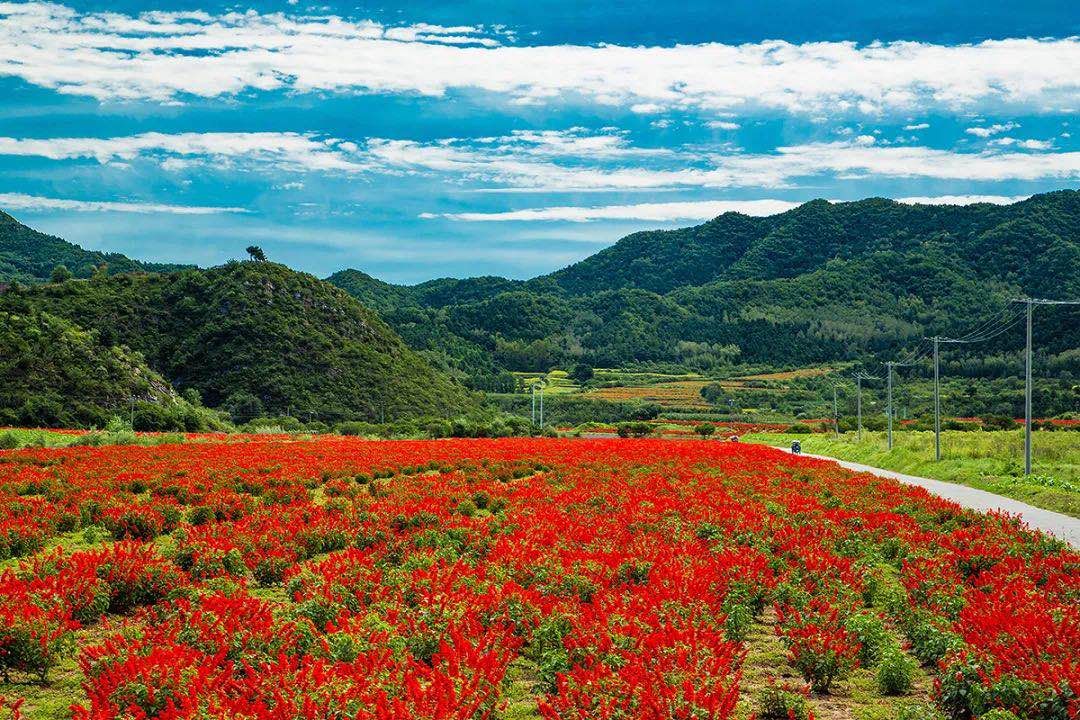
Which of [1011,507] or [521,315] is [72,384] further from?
[521,315]

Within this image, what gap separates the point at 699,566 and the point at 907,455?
104 feet

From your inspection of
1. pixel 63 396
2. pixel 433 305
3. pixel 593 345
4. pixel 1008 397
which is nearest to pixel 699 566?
pixel 63 396

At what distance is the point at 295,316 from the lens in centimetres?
7762

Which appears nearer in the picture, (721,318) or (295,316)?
(295,316)

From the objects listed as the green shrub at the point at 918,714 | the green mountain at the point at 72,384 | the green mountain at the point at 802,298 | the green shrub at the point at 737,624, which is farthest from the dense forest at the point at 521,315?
the green shrub at the point at 918,714

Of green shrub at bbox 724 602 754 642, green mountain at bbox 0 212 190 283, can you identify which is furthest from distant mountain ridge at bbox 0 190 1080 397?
green shrub at bbox 724 602 754 642

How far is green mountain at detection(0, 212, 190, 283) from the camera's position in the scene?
118m

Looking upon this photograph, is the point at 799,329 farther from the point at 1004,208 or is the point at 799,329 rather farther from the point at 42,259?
the point at 42,259

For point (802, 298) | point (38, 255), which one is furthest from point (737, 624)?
point (802, 298)

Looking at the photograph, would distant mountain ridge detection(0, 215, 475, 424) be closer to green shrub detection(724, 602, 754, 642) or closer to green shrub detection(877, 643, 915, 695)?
green shrub detection(724, 602, 754, 642)

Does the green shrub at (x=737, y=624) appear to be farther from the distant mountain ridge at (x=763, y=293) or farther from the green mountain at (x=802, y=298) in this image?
the green mountain at (x=802, y=298)

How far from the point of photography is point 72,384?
52.8 metres

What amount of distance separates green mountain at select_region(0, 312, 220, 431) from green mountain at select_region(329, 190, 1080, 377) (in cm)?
6062

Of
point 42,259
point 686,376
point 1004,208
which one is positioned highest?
point 1004,208
